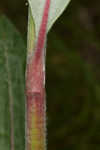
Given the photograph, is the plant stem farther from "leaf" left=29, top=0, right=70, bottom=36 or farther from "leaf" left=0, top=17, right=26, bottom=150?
"leaf" left=0, top=17, right=26, bottom=150

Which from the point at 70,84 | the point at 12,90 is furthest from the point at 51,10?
the point at 70,84

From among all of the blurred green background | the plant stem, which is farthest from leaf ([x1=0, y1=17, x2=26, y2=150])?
the blurred green background

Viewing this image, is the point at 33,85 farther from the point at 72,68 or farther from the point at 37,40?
the point at 72,68

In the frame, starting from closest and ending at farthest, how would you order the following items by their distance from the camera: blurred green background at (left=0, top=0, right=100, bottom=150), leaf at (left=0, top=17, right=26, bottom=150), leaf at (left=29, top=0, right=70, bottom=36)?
leaf at (left=29, top=0, right=70, bottom=36) → leaf at (left=0, top=17, right=26, bottom=150) → blurred green background at (left=0, top=0, right=100, bottom=150)

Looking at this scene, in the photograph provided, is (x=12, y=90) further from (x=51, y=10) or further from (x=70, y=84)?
(x=70, y=84)

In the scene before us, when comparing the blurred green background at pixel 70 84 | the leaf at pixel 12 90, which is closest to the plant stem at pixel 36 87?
the leaf at pixel 12 90

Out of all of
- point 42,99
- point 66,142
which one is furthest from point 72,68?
point 42,99
